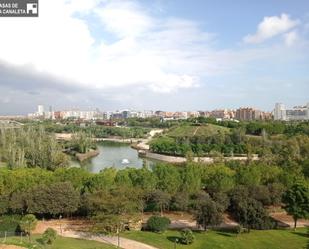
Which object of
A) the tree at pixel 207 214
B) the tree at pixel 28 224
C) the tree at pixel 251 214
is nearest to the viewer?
the tree at pixel 28 224

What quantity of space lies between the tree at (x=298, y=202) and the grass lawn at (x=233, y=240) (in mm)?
1132

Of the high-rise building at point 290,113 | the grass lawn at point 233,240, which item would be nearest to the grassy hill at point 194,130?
the grass lawn at point 233,240

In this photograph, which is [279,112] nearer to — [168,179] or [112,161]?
[112,161]

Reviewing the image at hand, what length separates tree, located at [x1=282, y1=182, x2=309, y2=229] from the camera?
21.8 metres

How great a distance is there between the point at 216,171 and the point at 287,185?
5.05 meters

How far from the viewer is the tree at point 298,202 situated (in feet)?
71.4

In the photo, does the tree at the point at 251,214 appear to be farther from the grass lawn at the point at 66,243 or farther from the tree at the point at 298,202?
the grass lawn at the point at 66,243

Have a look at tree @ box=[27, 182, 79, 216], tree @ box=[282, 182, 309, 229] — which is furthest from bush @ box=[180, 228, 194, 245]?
tree @ box=[27, 182, 79, 216]

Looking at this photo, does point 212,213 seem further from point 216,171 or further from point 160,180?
point 216,171

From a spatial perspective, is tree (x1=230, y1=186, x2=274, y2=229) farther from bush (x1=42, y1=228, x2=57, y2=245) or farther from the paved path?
bush (x1=42, y1=228, x2=57, y2=245)

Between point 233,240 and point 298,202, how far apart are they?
4872 mm

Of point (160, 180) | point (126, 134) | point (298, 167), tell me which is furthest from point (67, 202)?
point (126, 134)

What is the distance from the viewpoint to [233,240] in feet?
64.5

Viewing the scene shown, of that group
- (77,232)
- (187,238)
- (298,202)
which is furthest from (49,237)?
(298,202)
